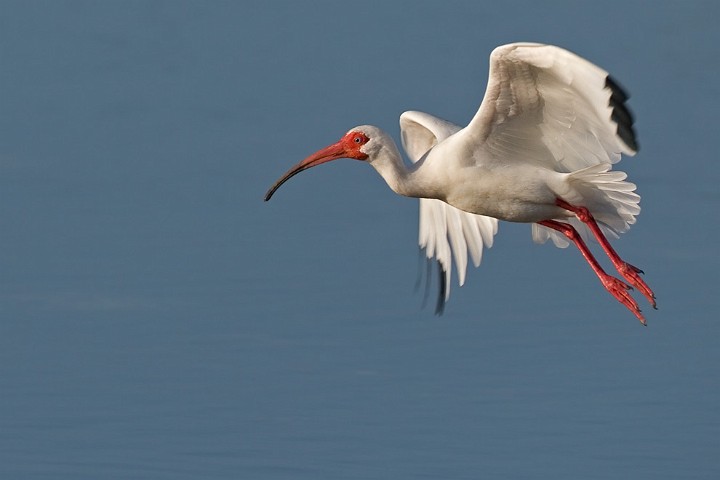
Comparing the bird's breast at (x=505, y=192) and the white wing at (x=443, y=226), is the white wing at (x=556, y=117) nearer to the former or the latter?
the bird's breast at (x=505, y=192)

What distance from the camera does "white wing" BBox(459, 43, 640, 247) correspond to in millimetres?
13117

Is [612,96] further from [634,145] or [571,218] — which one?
[571,218]

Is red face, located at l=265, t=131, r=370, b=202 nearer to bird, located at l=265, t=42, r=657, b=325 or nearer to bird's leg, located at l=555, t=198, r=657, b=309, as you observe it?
bird, located at l=265, t=42, r=657, b=325

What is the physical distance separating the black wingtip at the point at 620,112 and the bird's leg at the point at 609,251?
6.41ft

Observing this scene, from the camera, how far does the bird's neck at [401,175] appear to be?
14.6 m

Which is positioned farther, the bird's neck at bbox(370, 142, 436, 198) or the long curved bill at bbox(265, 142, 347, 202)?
the long curved bill at bbox(265, 142, 347, 202)

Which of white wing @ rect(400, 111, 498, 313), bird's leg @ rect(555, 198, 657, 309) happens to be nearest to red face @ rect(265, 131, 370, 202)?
white wing @ rect(400, 111, 498, 313)

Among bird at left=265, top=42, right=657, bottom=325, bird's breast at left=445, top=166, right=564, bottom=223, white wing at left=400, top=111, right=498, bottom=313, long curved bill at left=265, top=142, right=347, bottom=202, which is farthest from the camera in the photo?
white wing at left=400, top=111, right=498, bottom=313

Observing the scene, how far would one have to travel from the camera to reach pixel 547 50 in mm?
13203

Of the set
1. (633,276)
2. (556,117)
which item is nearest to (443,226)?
(633,276)

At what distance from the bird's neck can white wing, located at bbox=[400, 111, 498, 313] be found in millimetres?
1450

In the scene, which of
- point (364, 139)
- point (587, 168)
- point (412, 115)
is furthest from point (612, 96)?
point (412, 115)

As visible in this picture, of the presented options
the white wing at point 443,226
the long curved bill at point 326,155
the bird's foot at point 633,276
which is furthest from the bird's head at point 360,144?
the bird's foot at point 633,276

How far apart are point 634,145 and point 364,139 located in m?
2.51
